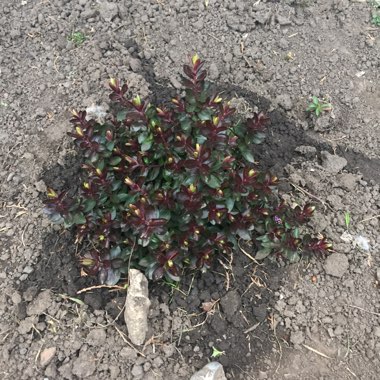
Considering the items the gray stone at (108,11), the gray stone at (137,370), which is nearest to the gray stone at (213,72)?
the gray stone at (108,11)

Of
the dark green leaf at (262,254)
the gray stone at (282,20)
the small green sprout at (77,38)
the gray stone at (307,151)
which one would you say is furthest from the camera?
the gray stone at (282,20)

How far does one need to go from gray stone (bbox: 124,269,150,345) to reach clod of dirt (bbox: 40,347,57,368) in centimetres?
49

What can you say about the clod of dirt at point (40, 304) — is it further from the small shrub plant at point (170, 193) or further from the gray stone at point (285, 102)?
the gray stone at point (285, 102)

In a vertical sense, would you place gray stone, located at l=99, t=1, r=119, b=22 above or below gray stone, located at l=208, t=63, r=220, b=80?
above

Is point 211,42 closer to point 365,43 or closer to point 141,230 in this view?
point 365,43

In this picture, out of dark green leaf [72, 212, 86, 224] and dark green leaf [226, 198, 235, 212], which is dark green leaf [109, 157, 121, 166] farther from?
dark green leaf [226, 198, 235, 212]

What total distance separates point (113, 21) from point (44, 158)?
1.45 meters

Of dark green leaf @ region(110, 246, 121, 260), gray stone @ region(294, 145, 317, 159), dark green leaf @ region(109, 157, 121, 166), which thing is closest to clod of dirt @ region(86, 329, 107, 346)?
dark green leaf @ region(110, 246, 121, 260)

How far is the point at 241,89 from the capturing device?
13.8 feet

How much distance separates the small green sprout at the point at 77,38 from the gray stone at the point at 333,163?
2.23 meters

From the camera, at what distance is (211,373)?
9.97ft

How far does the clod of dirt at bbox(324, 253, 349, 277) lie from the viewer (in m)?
3.43

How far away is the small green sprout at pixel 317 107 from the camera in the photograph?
4090mm

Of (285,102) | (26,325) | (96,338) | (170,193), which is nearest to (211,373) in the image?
(96,338)
